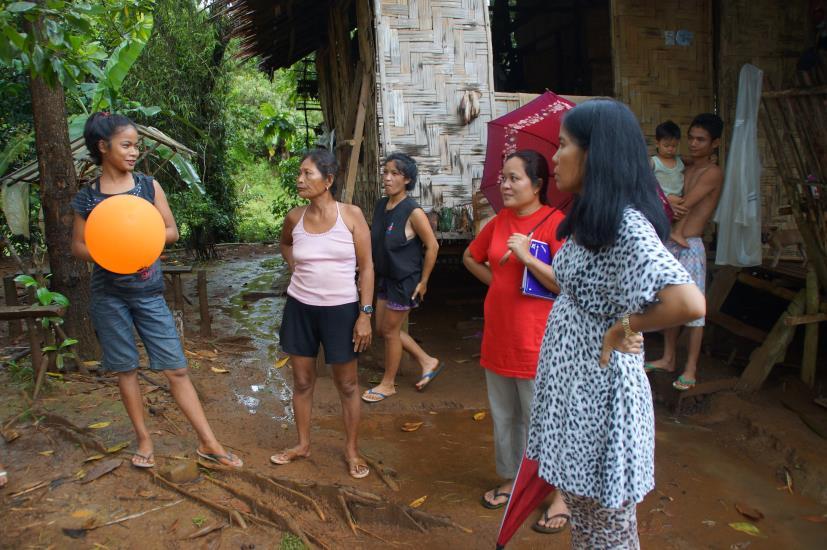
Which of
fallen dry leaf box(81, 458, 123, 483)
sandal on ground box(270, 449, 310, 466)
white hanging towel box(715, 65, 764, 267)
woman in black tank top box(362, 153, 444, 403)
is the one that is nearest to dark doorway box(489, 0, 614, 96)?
white hanging towel box(715, 65, 764, 267)

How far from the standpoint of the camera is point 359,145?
6.64m

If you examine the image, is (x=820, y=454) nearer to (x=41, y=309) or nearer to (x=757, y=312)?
(x=757, y=312)

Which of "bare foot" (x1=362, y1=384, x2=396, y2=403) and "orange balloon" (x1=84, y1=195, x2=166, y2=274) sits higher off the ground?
"orange balloon" (x1=84, y1=195, x2=166, y2=274)

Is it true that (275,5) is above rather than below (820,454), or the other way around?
above

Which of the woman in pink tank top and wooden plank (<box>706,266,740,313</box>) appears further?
wooden plank (<box>706,266,740,313</box>)

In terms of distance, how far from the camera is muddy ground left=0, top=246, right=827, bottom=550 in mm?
3150

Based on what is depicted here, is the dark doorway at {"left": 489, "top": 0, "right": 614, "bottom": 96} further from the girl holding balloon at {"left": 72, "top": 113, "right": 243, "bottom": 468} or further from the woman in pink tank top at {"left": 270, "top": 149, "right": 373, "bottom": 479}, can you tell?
the girl holding balloon at {"left": 72, "top": 113, "right": 243, "bottom": 468}

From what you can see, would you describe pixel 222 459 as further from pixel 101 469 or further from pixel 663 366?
pixel 663 366

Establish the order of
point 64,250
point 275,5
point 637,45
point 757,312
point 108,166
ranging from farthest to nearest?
point 275,5
point 757,312
point 637,45
point 64,250
point 108,166

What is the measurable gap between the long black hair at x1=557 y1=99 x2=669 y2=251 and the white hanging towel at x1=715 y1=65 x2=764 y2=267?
396 cm

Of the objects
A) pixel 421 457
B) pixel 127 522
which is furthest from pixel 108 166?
pixel 421 457

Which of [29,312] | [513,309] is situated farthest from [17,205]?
[513,309]

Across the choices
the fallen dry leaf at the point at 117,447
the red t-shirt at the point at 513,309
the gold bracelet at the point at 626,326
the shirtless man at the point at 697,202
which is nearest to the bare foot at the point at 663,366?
the shirtless man at the point at 697,202

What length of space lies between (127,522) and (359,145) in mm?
4427
